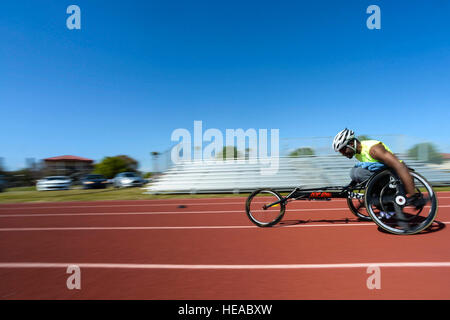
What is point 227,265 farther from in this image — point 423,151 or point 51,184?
point 51,184

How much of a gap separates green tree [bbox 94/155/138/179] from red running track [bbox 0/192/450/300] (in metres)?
33.9

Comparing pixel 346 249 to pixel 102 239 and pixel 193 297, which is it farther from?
pixel 102 239

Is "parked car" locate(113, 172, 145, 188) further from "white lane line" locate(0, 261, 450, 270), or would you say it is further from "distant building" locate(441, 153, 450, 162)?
"distant building" locate(441, 153, 450, 162)

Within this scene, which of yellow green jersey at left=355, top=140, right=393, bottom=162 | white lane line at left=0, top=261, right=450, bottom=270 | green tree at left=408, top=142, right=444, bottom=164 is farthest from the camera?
green tree at left=408, top=142, right=444, bottom=164

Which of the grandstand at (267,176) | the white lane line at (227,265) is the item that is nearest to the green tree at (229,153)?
the grandstand at (267,176)

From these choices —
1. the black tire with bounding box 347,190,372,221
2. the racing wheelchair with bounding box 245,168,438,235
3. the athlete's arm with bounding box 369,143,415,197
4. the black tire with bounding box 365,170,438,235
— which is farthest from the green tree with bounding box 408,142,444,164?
the athlete's arm with bounding box 369,143,415,197

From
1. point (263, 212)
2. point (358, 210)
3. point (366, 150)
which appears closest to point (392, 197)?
point (366, 150)

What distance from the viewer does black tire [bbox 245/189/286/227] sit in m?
4.38

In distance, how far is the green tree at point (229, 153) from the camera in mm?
14148

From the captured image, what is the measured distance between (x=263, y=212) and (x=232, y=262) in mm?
2264

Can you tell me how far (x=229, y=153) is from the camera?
14227 millimetres
